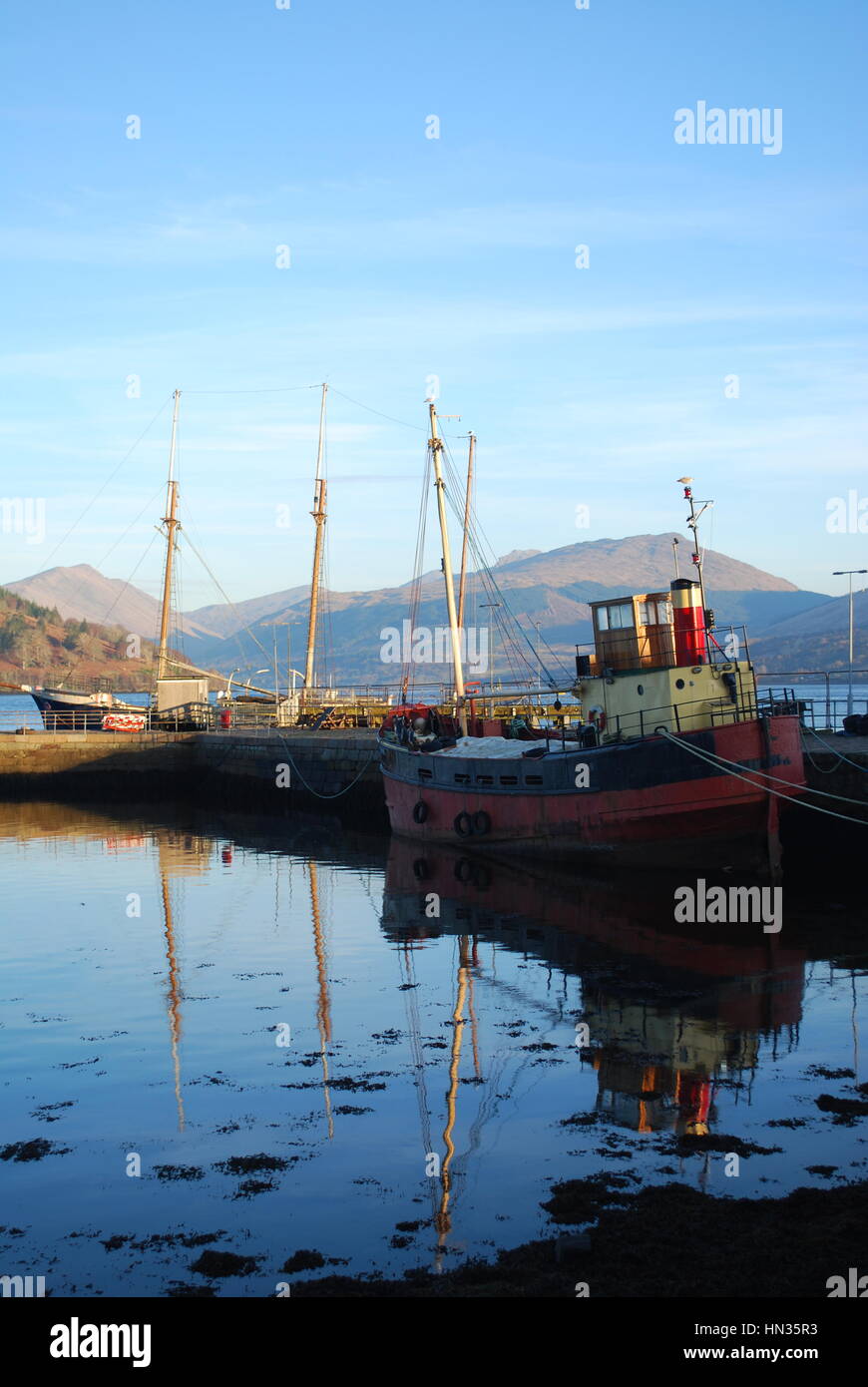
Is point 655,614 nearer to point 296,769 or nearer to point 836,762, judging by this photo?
point 836,762

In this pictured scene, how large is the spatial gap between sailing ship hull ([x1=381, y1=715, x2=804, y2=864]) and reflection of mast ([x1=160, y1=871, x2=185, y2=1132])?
406 inches

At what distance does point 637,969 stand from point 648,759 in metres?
8.79

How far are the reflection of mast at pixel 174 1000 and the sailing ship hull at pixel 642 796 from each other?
33.8 feet

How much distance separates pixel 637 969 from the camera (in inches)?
853

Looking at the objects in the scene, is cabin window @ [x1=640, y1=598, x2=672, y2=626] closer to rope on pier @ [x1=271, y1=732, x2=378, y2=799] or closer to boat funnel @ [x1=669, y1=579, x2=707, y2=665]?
boat funnel @ [x1=669, y1=579, x2=707, y2=665]

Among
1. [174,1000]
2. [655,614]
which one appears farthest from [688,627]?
[174,1000]

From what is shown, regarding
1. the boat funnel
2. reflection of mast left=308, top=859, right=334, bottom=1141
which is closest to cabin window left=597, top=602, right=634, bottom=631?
the boat funnel

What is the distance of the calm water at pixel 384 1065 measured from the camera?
11.3 m

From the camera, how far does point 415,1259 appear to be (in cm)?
1017

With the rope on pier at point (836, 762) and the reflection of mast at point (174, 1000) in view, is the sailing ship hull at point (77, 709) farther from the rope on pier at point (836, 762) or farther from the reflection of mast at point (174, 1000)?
the rope on pier at point (836, 762)

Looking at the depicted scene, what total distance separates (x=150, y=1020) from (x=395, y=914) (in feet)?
34.2

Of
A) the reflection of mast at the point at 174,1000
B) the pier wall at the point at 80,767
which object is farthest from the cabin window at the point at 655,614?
the pier wall at the point at 80,767
